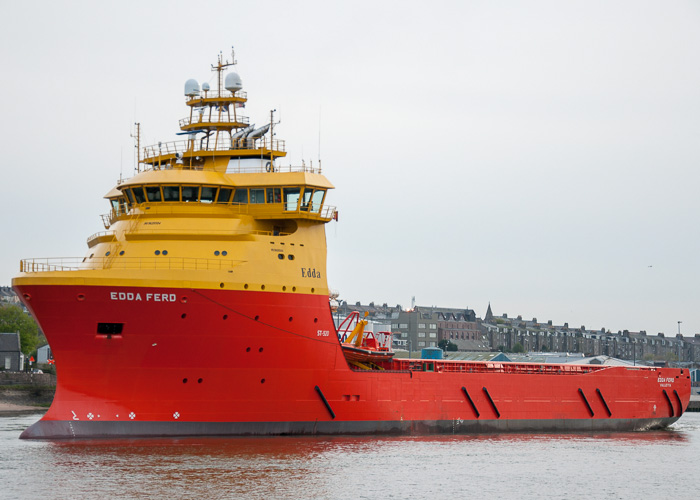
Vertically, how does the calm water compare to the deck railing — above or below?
below

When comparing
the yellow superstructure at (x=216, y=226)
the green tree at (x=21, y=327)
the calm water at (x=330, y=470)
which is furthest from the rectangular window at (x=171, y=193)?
the green tree at (x=21, y=327)

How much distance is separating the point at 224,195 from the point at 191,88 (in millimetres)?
4989

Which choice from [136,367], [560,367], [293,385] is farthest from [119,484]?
[560,367]

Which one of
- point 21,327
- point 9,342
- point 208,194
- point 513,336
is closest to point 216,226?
point 208,194

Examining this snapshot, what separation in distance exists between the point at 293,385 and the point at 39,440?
7.55 m

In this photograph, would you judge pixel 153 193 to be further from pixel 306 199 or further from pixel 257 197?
pixel 306 199

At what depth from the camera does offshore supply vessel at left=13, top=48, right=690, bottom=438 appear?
27.4 metres

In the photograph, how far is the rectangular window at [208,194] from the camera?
30.1 m

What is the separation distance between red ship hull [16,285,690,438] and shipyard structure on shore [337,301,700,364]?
249 ft

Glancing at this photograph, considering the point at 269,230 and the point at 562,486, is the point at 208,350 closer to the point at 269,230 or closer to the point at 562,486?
the point at 269,230

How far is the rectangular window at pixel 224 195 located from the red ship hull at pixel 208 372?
347 cm

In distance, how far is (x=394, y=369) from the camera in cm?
3528

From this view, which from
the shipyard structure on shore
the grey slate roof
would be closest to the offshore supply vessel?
the grey slate roof

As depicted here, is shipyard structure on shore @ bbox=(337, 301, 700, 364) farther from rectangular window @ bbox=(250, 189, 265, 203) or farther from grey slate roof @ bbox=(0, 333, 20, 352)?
rectangular window @ bbox=(250, 189, 265, 203)
